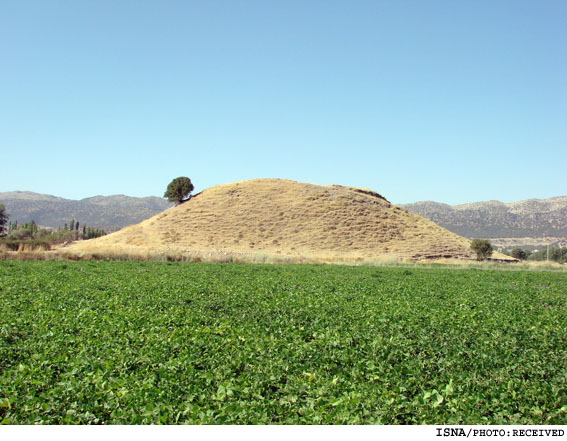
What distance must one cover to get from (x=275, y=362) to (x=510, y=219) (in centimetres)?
15908

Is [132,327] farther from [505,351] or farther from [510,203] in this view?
[510,203]

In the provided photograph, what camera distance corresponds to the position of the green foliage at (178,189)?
297 ft

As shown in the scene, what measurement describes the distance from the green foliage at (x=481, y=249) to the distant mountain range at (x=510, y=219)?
227ft

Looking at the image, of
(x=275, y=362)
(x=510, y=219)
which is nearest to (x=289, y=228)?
(x=275, y=362)

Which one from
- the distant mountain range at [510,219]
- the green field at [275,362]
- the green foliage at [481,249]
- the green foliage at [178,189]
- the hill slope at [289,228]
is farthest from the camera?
the distant mountain range at [510,219]

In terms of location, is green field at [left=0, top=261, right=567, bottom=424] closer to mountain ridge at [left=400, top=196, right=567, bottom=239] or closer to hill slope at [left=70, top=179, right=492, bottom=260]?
hill slope at [left=70, top=179, right=492, bottom=260]

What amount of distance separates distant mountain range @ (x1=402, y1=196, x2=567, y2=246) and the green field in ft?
419

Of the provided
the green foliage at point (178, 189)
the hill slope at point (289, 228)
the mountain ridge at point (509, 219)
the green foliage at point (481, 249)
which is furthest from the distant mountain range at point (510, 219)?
the green foliage at point (178, 189)

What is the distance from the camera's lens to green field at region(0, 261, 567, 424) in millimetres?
6086

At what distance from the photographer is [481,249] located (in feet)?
213

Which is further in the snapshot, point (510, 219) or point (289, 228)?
point (510, 219)

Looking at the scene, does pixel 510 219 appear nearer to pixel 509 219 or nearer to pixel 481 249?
pixel 509 219

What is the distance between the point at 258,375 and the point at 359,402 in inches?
70.3

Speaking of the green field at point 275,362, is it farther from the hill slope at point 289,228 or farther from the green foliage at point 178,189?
the green foliage at point 178,189
